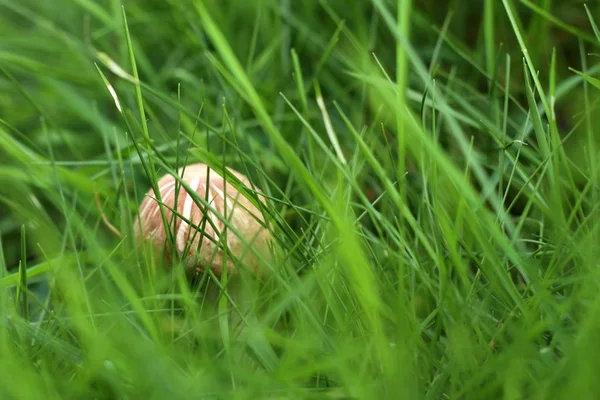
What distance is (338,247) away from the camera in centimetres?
119

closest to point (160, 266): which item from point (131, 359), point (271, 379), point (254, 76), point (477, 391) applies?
point (131, 359)

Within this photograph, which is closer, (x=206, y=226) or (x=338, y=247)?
(x=338, y=247)

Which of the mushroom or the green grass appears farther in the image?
the mushroom

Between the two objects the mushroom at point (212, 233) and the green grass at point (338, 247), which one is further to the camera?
the mushroom at point (212, 233)

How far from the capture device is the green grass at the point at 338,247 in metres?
1.04

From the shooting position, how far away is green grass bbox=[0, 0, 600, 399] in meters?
1.04

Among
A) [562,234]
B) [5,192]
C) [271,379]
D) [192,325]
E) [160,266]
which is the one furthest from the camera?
[5,192]

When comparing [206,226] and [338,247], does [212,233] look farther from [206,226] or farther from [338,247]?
[338,247]

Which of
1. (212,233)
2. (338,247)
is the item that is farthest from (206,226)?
(338,247)

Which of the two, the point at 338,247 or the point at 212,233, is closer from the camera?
the point at 338,247

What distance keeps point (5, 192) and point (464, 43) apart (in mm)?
1311

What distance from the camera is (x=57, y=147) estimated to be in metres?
2.14

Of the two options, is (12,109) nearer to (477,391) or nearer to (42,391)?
(42,391)

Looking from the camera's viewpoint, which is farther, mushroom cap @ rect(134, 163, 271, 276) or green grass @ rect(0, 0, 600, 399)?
mushroom cap @ rect(134, 163, 271, 276)
